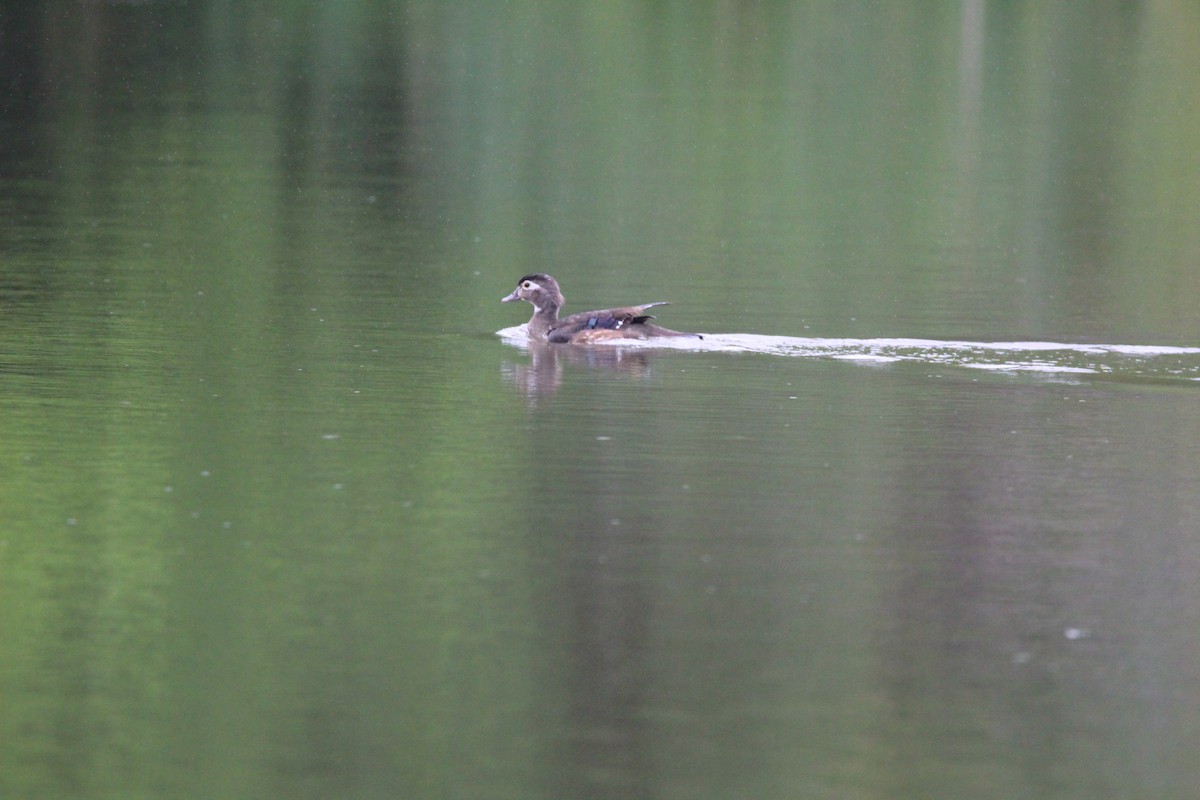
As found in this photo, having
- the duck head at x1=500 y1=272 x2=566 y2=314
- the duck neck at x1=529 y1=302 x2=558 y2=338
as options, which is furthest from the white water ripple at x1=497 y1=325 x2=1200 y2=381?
the duck head at x1=500 y1=272 x2=566 y2=314

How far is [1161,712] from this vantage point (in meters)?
9.32

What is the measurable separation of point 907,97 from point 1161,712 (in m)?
50.6

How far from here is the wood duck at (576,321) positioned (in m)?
20.7

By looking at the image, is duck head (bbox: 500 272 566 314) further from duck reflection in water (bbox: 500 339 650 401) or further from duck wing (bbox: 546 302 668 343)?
duck reflection in water (bbox: 500 339 650 401)

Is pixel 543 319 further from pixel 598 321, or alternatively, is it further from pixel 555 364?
pixel 555 364

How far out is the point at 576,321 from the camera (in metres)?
21.3

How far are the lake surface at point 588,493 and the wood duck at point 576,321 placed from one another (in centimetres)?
47

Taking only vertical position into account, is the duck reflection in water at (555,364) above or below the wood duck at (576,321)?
below

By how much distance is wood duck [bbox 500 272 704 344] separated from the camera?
20703 mm

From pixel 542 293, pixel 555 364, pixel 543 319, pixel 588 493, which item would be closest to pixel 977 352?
pixel 555 364

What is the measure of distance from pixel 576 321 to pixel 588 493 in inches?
319

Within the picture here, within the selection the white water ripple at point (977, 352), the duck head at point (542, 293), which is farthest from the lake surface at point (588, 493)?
the duck head at point (542, 293)

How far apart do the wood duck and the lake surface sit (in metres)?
0.47

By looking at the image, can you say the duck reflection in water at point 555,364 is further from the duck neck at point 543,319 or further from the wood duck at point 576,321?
the duck neck at point 543,319
